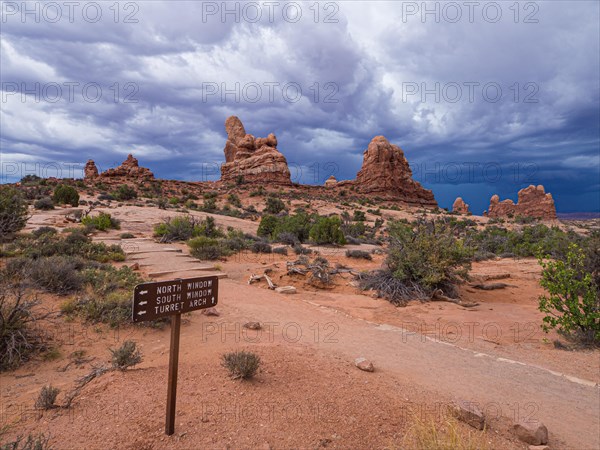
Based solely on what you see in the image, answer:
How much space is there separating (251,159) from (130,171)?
2134 cm

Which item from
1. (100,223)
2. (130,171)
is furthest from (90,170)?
(100,223)

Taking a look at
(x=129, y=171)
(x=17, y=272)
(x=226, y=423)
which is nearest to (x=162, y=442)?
(x=226, y=423)

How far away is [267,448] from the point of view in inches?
122

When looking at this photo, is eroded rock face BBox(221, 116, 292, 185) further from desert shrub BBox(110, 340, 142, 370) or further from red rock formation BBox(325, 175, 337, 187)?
desert shrub BBox(110, 340, 142, 370)

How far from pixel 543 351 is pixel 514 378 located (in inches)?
70.0

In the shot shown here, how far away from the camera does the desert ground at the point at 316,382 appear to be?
3377mm

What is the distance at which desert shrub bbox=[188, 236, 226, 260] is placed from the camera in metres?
14.1

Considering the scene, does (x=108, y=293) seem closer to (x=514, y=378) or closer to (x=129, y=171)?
(x=514, y=378)

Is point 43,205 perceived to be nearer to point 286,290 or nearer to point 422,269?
point 286,290

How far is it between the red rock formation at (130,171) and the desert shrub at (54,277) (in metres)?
53.8

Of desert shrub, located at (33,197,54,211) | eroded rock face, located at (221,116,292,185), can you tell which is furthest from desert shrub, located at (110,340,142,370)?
eroded rock face, located at (221,116,292,185)

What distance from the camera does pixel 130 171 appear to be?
5819 centimetres

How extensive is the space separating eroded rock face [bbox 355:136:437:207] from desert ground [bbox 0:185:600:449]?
62.5 m

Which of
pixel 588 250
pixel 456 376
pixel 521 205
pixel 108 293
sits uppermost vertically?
pixel 521 205
